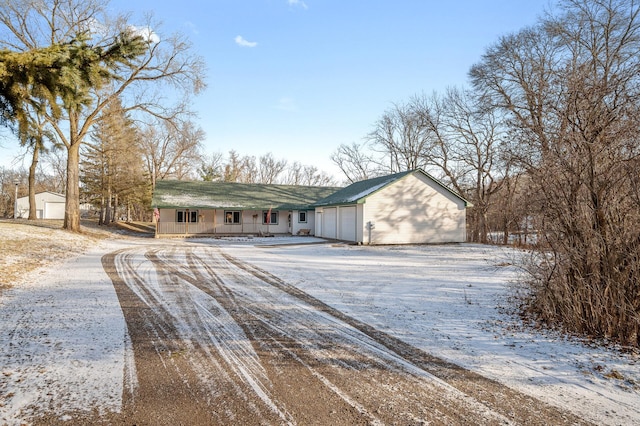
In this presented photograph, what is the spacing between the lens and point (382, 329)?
5648 millimetres

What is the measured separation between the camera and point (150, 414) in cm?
309

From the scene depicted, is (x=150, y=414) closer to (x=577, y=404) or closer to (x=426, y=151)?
(x=577, y=404)

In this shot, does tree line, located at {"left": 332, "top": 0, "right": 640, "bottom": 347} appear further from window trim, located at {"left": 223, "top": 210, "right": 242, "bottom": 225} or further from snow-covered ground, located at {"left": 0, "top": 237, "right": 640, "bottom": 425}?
window trim, located at {"left": 223, "top": 210, "right": 242, "bottom": 225}

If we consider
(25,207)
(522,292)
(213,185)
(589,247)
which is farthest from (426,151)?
(25,207)

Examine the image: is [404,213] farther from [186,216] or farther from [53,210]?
[53,210]

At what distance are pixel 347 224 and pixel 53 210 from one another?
4918 cm

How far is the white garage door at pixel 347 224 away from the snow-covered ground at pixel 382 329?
12385 mm

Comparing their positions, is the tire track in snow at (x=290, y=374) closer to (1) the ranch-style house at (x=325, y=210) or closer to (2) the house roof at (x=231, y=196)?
(1) the ranch-style house at (x=325, y=210)

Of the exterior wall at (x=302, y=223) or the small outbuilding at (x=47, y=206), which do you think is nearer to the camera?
the exterior wall at (x=302, y=223)

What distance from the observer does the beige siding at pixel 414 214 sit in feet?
70.5

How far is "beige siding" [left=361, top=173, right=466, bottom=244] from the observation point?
2150 centimetres

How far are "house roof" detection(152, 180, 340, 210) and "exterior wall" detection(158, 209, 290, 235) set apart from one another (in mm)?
785

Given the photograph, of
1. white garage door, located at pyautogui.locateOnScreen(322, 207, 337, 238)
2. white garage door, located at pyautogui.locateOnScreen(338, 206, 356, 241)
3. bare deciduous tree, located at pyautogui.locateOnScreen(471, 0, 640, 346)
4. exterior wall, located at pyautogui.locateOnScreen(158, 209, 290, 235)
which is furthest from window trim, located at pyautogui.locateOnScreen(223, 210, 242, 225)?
bare deciduous tree, located at pyautogui.locateOnScreen(471, 0, 640, 346)

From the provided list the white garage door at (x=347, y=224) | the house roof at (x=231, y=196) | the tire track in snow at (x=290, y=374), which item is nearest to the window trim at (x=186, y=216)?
the house roof at (x=231, y=196)
